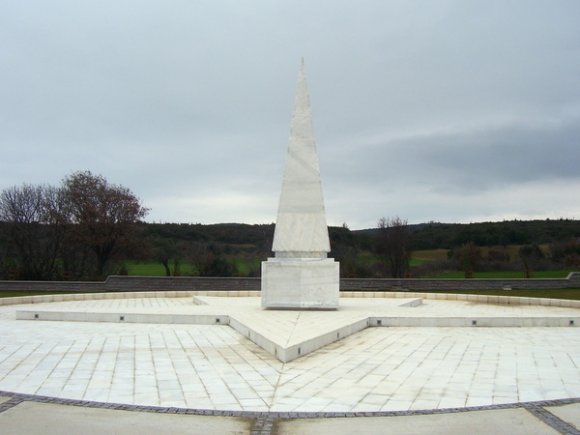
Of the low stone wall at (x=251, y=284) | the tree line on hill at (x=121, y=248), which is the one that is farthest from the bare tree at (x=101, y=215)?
the low stone wall at (x=251, y=284)

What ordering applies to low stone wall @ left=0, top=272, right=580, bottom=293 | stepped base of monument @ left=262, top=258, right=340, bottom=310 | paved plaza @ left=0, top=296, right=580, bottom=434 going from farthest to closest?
low stone wall @ left=0, top=272, right=580, bottom=293 → stepped base of monument @ left=262, top=258, right=340, bottom=310 → paved plaza @ left=0, top=296, right=580, bottom=434

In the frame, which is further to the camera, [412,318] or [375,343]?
[412,318]

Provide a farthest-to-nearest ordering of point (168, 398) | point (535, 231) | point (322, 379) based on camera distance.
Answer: point (535, 231), point (322, 379), point (168, 398)

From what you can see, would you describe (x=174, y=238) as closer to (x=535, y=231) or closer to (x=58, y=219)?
(x=58, y=219)

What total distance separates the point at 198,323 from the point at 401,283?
13695 millimetres

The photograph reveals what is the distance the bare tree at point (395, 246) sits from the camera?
38000mm

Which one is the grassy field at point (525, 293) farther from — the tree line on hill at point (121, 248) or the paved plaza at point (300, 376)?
the paved plaza at point (300, 376)

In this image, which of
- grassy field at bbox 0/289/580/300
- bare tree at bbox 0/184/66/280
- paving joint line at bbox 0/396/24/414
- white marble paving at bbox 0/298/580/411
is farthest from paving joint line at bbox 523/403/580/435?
bare tree at bbox 0/184/66/280

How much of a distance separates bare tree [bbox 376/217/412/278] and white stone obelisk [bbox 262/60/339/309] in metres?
21.7

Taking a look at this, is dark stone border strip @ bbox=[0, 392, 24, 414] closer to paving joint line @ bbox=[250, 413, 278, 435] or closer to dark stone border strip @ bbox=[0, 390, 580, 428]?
dark stone border strip @ bbox=[0, 390, 580, 428]

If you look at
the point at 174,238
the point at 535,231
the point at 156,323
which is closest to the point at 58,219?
the point at 174,238

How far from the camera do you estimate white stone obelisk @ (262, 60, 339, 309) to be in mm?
14828

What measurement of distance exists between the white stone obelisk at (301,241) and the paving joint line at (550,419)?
8.91 m

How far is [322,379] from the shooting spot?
743cm
